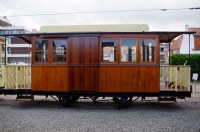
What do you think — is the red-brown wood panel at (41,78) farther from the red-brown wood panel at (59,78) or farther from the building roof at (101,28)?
the building roof at (101,28)

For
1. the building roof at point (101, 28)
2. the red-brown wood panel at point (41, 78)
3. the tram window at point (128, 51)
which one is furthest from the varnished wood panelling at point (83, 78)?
the building roof at point (101, 28)

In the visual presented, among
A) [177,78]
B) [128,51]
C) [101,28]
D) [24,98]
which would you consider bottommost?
[24,98]

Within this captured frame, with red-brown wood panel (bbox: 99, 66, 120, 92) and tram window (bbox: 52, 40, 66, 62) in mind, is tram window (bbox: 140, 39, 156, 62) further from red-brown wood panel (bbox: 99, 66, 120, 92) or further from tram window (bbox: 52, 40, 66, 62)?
tram window (bbox: 52, 40, 66, 62)

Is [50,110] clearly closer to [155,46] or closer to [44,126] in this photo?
[44,126]

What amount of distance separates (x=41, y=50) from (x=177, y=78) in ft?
19.5

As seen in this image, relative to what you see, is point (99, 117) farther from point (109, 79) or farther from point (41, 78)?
point (41, 78)

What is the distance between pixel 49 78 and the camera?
9227 millimetres

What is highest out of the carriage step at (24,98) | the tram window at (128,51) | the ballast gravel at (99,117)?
the tram window at (128,51)

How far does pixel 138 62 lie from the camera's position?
8.84 meters

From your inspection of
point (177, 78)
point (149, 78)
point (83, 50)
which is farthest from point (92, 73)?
point (177, 78)

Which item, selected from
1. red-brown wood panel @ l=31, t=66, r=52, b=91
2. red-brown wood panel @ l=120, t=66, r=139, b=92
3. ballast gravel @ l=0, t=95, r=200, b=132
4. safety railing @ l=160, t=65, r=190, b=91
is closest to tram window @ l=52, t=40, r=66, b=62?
red-brown wood panel @ l=31, t=66, r=52, b=91

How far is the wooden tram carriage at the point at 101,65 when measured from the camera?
8.85 m

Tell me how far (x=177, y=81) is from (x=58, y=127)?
5.68 meters

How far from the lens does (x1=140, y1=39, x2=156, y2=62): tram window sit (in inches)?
349
